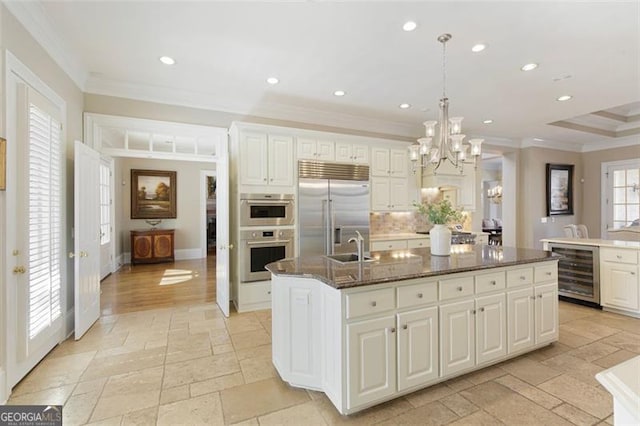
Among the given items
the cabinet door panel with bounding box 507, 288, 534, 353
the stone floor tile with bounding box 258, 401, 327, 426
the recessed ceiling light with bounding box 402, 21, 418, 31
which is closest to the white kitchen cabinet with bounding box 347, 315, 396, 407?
the stone floor tile with bounding box 258, 401, 327, 426

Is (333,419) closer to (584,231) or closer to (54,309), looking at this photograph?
(54,309)

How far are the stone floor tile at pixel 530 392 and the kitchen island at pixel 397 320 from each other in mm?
173

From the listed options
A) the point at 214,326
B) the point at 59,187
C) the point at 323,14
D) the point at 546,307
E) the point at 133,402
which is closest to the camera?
the point at 133,402

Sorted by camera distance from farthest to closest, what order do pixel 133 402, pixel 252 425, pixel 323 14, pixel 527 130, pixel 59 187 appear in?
1. pixel 527 130
2. pixel 59 187
3. pixel 323 14
4. pixel 133 402
5. pixel 252 425

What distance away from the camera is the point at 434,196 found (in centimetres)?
593

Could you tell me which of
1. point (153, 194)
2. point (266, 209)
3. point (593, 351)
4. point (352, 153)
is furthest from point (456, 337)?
point (153, 194)

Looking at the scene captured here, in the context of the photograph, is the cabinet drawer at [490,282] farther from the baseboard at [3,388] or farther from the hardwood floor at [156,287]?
the hardwood floor at [156,287]

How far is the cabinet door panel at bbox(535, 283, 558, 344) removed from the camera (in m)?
2.79

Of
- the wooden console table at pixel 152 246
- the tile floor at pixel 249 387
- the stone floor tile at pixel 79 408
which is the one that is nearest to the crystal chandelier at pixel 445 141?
the tile floor at pixel 249 387

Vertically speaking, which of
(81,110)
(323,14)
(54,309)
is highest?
(323,14)

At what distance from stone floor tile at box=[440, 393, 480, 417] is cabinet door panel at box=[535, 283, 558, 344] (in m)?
1.17

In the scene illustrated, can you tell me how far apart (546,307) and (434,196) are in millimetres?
3311

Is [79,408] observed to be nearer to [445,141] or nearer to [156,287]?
[156,287]

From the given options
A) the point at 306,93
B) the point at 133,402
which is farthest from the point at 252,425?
the point at 306,93
